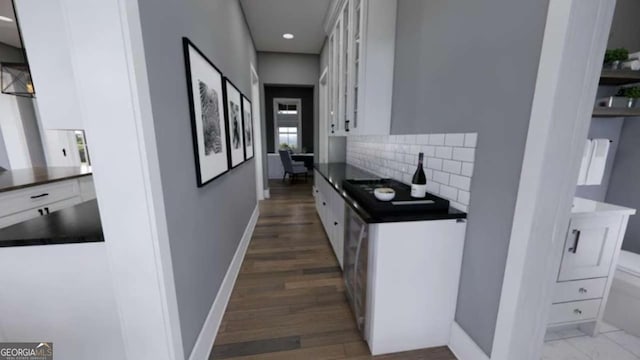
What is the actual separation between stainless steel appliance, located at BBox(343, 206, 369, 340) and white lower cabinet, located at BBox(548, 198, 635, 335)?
1.08m

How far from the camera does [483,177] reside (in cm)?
116

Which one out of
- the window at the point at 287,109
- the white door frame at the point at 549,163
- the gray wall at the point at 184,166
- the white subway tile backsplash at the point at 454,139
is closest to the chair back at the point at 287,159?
the window at the point at 287,109

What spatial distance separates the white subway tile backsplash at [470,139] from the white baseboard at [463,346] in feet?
3.50

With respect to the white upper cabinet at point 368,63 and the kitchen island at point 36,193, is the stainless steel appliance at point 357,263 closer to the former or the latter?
the white upper cabinet at point 368,63

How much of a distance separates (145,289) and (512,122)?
1.67m

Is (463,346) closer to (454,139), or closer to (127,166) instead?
(454,139)

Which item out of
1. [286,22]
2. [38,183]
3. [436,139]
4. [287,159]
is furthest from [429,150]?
[287,159]

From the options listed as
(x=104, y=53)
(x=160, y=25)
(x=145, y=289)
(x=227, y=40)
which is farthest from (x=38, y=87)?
(x=227, y=40)

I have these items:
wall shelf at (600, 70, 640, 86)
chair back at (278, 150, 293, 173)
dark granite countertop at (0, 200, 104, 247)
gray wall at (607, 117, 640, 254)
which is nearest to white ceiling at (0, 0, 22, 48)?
dark granite countertop at (0, 200, 104, 247)

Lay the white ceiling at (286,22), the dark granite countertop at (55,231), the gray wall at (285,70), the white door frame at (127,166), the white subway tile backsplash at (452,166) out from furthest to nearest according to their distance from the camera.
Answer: the gray wall at (285,70) → the white ceiling at (286,22) → the white subway tile backsplash at (452,166) → the dark granite countertop at (55,231) → the white door frame at (127,166)

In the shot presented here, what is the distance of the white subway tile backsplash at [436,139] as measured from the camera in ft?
4.75

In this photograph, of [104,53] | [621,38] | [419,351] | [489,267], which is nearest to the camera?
[104,53]

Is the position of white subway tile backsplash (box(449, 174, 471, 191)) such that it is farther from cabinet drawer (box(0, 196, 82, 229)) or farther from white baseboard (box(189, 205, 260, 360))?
cabinet drawer (box(0, 196, 82, 229))

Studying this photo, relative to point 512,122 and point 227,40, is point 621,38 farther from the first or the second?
point 227,40
